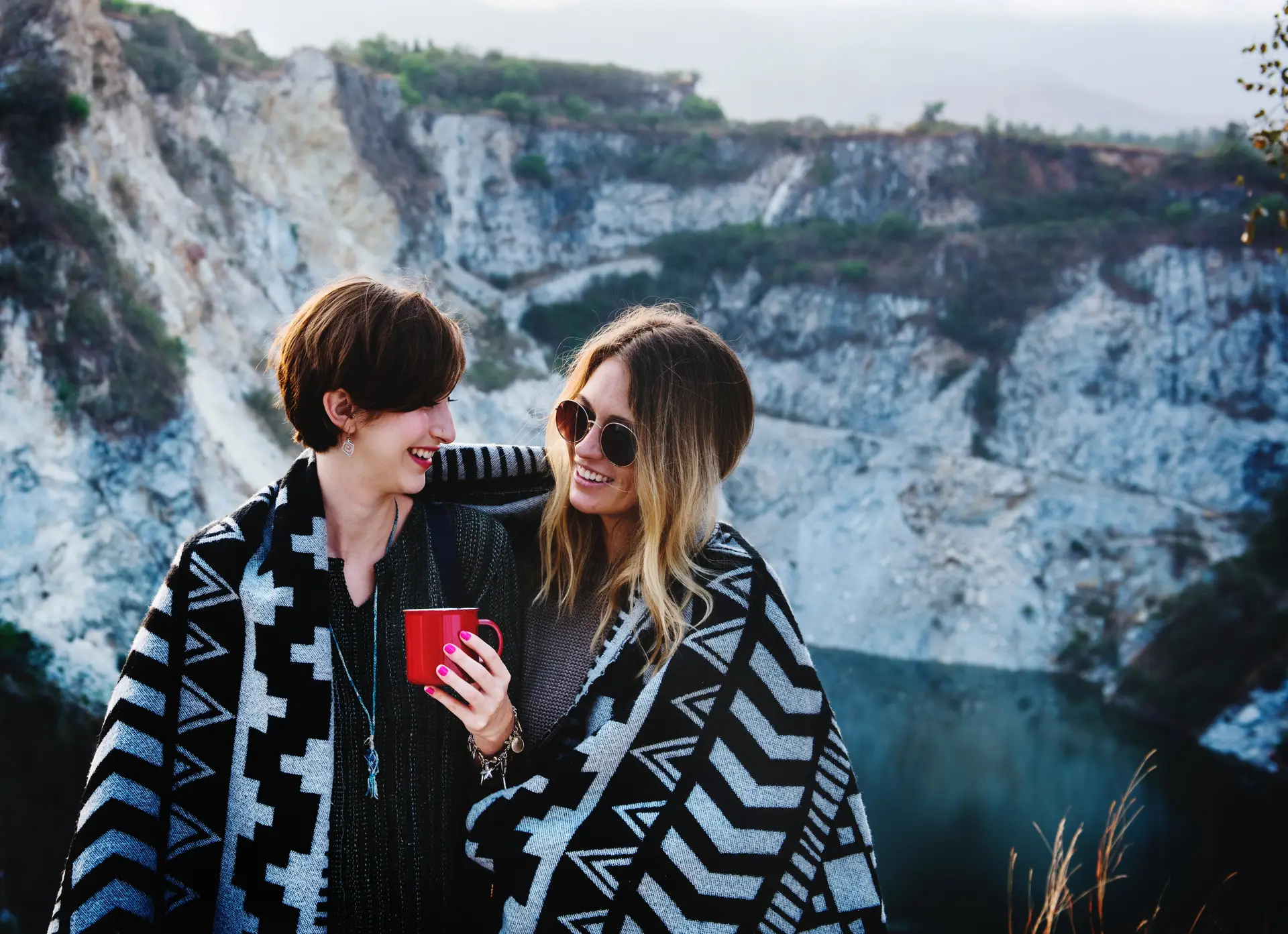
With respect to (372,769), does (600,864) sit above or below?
below

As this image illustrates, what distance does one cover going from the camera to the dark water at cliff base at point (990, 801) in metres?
7.20

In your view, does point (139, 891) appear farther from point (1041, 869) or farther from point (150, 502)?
point (1041, 869)

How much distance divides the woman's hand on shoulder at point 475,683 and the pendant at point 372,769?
225mm

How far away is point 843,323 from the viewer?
25953mm

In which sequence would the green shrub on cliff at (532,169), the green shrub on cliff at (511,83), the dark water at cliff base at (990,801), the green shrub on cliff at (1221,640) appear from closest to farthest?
the dark water at cliff base at (990,801) → the green shrub on cliff at (1221,640) → the green shrub on cliff at (532,169) → the green shrub on cliff at (511,83)

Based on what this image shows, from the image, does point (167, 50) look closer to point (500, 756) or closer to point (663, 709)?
point (500, 756)

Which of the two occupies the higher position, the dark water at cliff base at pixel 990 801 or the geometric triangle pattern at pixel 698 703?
the geometric triangle pattern at pixel 698 703

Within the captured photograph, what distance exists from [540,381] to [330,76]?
24.7 feet

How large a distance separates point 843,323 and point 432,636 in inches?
A: 982

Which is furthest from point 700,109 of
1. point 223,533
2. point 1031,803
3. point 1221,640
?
point 223,533

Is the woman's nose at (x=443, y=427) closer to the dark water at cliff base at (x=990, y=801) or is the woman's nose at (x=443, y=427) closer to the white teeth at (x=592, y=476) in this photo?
the white teeth at (x=592, y=476)

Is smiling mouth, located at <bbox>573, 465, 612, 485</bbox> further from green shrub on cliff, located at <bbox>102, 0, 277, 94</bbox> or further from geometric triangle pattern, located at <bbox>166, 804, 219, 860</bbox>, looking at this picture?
green shrub on cliff, located at <bbox>102, 0, 277, 94</bbox>

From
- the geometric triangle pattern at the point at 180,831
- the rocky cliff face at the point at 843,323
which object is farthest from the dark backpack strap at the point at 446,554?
the rocky cliff face at the point at 843,323

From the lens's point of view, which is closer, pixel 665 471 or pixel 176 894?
pixel 176 894
